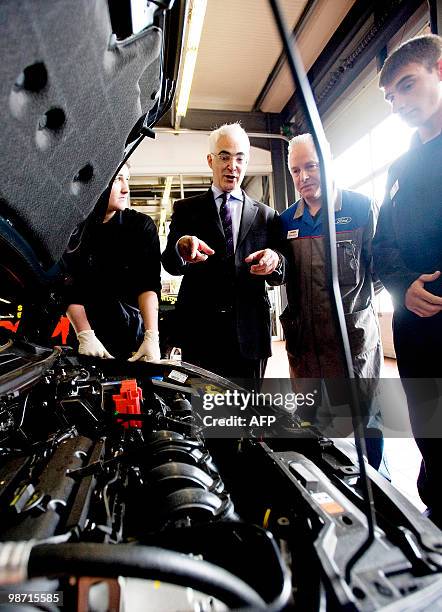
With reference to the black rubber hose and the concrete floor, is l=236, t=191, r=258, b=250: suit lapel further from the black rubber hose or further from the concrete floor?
the black rubber hose

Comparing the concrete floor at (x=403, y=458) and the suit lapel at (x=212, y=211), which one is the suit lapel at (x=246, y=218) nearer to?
the suit lapel at (x=212, y=211)

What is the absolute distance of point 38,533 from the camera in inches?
18.6

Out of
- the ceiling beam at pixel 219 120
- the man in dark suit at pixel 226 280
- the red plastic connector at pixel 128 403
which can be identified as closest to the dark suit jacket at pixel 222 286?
the man in dark suit at pixel 226 280

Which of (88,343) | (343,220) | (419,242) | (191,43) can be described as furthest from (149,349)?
(191,43)

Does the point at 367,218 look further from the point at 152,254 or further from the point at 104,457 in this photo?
the point at 104,457

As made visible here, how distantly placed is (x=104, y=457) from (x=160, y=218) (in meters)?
9.30

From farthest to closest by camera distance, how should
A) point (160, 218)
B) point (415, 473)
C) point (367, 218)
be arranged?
point (160, 218)
point (415, 473)
point (367, 218)

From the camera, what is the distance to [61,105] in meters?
0.63

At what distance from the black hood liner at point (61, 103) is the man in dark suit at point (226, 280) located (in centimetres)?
82

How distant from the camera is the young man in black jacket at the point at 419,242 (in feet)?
4.23

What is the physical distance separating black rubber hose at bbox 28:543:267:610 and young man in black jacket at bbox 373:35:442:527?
1.20 meters

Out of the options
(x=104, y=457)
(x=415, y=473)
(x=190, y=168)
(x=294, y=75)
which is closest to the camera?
(x=294, y=75)

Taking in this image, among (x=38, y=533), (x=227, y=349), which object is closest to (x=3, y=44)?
(x=38, y=533)

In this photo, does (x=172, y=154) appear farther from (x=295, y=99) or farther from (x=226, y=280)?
(x=226, y=280)
